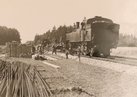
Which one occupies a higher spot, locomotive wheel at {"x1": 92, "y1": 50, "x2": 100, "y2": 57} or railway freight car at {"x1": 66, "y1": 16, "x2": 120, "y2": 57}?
railway freight car at {"x1": 66, "y1": 16, "x2": 120, "y2": 57}

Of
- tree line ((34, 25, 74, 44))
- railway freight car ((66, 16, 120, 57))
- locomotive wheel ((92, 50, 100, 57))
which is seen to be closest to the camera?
railway freight car ((66, 16, 120, 57))

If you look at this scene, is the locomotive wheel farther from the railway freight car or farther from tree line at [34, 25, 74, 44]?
tree line at [34, 25, 74, 44]

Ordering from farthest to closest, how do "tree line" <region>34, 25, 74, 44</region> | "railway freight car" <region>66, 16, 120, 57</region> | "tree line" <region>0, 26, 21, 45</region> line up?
1. "tree line" <region>0, 26, 21, 45</region>
2. "tree line" <region>34, 25, 74, 44</region>
3. "railway freight car" <region>66, 16, 120, 57</region>

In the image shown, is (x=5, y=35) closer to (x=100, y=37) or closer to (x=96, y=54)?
(x=96, y=54)

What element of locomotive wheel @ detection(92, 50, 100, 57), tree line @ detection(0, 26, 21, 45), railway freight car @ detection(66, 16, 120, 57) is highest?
tree line @ detection(0, 26, 21, 45)

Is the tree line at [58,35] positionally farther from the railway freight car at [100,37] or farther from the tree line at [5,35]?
the railway freight car at [100,37]

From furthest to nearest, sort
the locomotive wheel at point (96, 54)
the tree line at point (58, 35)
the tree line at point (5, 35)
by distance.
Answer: the tree line at point (5, 35), the tree line at point (58, 35), the locomotive wheel at point (96, 54)

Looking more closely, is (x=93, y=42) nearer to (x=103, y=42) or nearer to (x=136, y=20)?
(x=103, y=42)

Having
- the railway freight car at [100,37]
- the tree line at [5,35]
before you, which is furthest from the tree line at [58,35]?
the railway freight car at [100,37]

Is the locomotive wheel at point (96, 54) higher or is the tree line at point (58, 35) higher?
the tree line at point (58, 35)

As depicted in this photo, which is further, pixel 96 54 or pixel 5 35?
pixel 5 35

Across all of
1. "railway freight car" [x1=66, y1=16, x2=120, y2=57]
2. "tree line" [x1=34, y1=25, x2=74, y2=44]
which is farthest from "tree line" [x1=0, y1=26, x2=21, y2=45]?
"railway freight car" [x1=66, y1=16, x2=120, y2=57]

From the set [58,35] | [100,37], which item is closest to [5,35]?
[58,35]

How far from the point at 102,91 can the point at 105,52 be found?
15.6 meters
